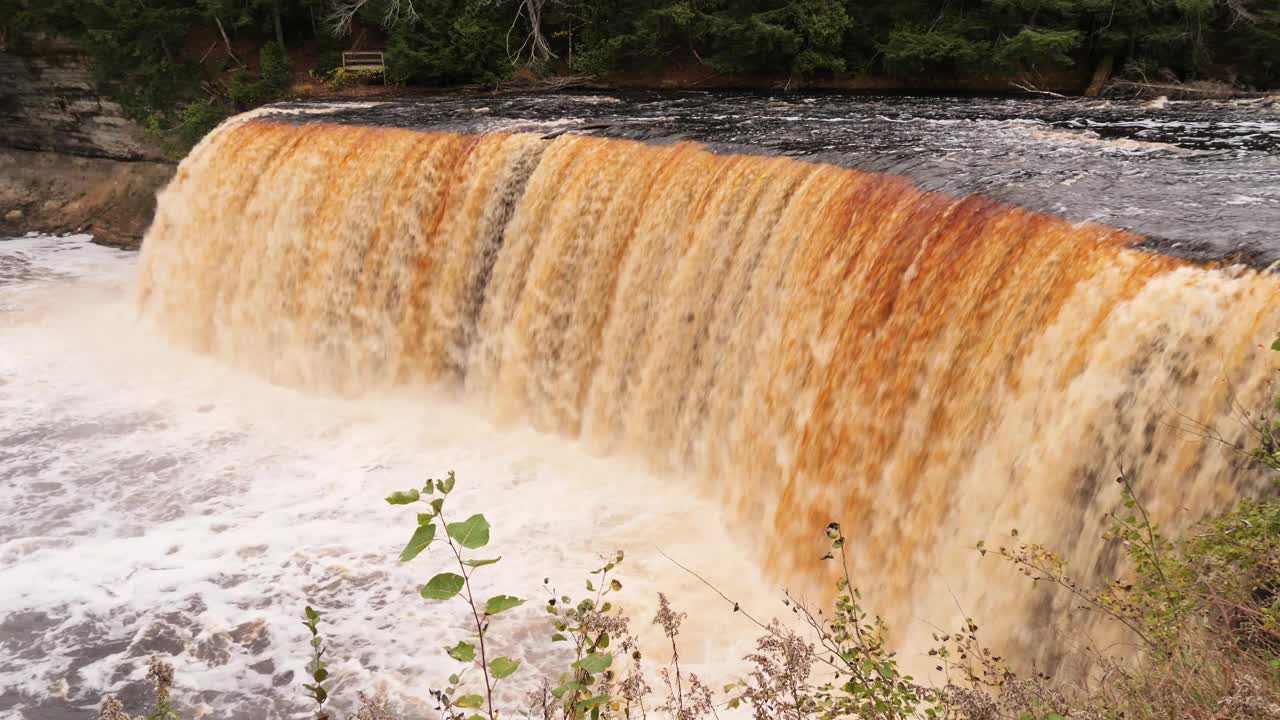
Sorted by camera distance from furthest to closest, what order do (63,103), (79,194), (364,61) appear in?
(364,61)
(63,103)
(79,194)

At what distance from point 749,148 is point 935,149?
1.66 meters

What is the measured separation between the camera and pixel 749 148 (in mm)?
9289

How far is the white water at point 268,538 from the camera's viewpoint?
6168 mm

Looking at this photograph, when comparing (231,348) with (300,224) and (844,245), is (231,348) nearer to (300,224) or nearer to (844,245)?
(300,224)

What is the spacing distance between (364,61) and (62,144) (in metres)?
6.55

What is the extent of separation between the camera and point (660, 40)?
67.4 ft

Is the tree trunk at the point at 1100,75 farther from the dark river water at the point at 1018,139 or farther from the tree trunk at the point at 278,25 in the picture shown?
the tree trunk at the point at 278,25

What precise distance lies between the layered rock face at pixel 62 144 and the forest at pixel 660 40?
47 cm

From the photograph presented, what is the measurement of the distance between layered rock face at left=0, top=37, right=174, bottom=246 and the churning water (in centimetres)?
739

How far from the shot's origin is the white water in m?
6.17

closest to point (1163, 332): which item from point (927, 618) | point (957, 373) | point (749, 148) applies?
point (957, 373)

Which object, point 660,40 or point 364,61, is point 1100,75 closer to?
point 660,40

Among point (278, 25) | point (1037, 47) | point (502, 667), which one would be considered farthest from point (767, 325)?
point (278, 25)

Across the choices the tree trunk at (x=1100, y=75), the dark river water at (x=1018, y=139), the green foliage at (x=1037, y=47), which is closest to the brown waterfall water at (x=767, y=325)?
the dark river water at (x=1018, y=139)
